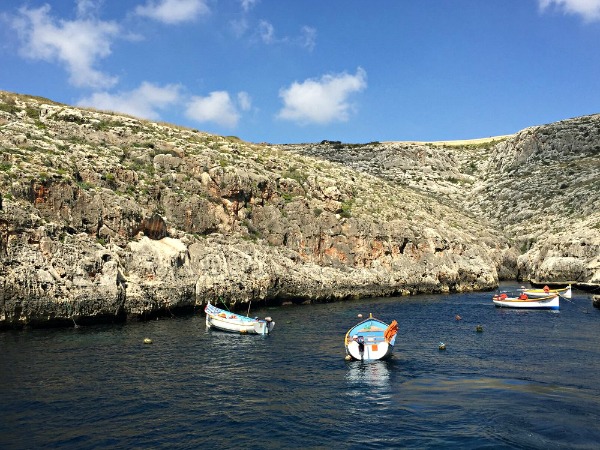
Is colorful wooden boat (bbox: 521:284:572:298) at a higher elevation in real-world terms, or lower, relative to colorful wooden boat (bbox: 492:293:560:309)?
higher

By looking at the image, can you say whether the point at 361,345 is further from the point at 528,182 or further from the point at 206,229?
the point at 528,182

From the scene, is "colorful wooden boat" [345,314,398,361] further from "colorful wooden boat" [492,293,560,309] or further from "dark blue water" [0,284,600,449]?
"colorful wooden boat" [492,293,560,309]

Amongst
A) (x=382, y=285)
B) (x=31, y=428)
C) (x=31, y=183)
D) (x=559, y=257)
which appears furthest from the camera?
(x=559, y=257)

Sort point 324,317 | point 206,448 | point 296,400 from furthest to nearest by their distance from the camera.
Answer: point 324,317
point 296,400
point 206,448

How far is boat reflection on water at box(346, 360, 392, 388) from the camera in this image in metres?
29.2

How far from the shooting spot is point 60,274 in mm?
43031

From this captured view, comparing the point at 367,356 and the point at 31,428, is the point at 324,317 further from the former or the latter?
the point at 31,428

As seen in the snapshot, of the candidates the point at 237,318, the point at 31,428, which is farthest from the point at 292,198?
the point at 31,428

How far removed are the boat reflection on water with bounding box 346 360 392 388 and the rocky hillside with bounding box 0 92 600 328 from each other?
24654 millimetres

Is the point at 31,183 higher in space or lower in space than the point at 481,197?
lower

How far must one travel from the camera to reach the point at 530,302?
62.5m

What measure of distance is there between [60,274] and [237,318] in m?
16.5

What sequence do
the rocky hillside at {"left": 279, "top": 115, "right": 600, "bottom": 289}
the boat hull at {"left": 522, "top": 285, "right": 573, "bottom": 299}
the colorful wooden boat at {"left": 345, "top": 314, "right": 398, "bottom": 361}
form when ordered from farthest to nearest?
the rocky hillside at {"left": 279, "top": 115, "right": 600, "bottom": 289} → the boat hull at {"left": 522, "top": 285, "right": 573, "bottom": 299} → the colorful wooden boat at {"left": 345, "top": 314, "right": 398, "bottom": 361}

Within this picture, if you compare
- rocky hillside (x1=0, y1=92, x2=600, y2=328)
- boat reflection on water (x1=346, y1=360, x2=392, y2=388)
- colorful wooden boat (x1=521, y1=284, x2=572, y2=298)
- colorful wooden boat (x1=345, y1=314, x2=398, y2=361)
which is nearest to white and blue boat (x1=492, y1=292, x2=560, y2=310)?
colorful wooden boat (x1=521, y1=284, x2=572, y2=298)
